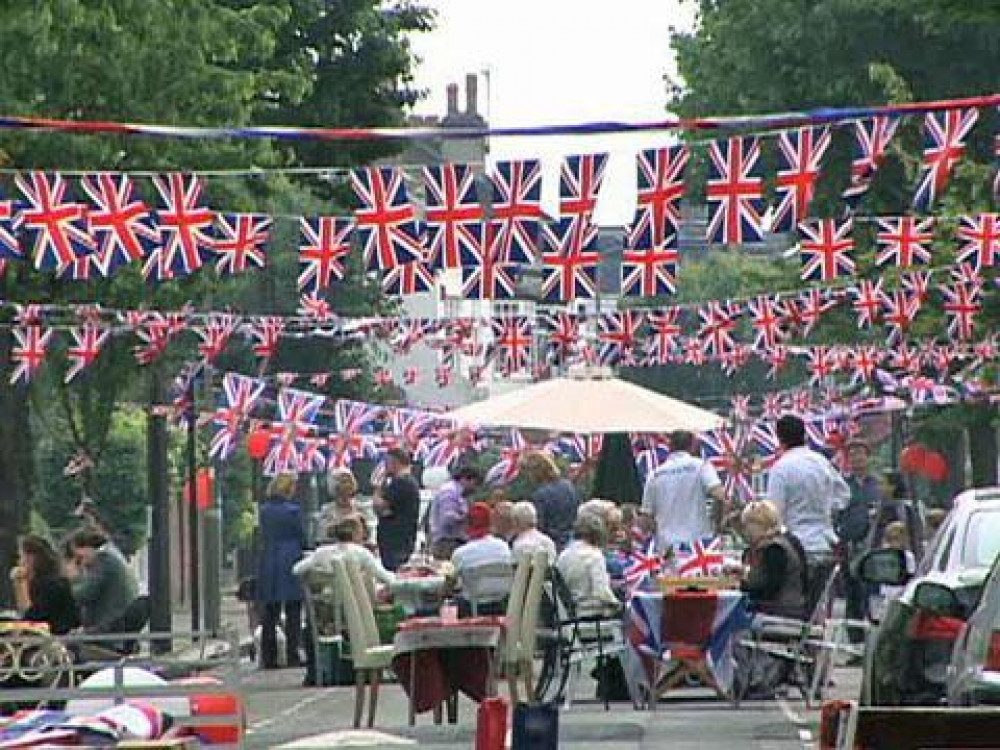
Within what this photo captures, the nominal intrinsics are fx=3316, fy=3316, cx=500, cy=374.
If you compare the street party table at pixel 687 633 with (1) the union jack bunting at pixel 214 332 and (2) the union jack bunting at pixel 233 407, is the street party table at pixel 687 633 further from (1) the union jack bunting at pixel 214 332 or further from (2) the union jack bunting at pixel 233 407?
(2) the union jack bunting at pixel 233 407

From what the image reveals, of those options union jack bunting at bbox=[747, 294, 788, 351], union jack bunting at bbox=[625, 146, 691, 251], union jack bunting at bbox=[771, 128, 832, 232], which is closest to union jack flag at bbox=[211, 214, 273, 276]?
union jack bunting at bbox=[625, 146, 691, 251]

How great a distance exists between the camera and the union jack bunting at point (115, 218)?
25.0 metres

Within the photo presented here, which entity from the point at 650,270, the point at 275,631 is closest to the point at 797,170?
the point at 650,270

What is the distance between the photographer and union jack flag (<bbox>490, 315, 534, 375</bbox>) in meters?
42.5

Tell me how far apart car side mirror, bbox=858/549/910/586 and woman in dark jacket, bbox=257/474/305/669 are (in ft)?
37.3

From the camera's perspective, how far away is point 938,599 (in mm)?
13695

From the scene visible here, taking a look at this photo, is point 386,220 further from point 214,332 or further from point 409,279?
point 214,332

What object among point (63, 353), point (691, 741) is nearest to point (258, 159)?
point (63, 353)

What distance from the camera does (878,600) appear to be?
24828 millimetres

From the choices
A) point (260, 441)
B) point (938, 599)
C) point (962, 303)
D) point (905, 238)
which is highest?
point (905, 238)

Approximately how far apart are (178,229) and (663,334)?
18.5 metres

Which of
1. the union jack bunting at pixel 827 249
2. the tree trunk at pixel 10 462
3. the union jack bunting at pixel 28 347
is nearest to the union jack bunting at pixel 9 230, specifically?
the tree trunk at pixel 10 462

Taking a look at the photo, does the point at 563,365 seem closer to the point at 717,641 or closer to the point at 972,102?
the point at 717,641

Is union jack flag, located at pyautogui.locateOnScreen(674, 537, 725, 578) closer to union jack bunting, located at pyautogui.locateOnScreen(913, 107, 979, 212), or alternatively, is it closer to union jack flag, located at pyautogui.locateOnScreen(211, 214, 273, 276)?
union jack bunting, located at pyautogui.locateOnScreen(913, 107, 979, 212)
